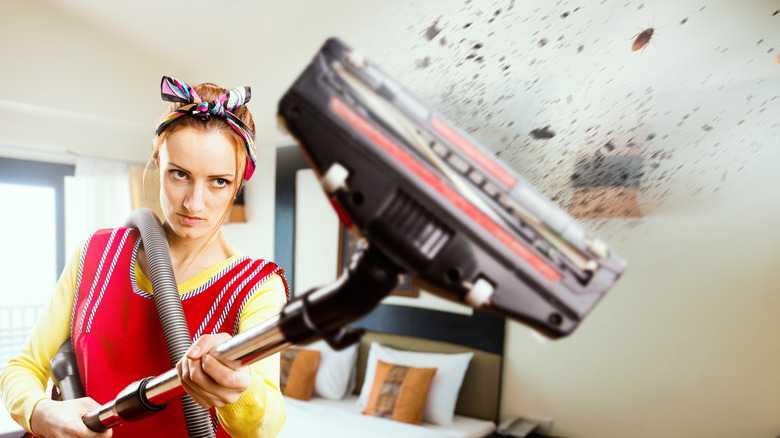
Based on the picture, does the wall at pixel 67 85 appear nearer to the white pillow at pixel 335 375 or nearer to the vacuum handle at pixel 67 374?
the white pillow at pixel 335 375

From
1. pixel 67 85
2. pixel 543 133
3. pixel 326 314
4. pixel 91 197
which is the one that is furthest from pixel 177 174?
pixel 91 197

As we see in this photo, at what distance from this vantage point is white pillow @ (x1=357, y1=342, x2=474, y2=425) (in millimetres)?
2975

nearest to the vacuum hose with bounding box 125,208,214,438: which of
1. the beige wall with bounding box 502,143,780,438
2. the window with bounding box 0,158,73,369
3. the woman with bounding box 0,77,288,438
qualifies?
the woman with bounding box 0,77,288,438

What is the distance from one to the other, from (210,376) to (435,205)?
15.2 inches

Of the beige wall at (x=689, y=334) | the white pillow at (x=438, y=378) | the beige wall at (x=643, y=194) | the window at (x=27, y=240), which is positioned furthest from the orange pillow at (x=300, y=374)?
the window at (x=27, y=240)

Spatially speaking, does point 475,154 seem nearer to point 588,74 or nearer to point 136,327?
point 136,327

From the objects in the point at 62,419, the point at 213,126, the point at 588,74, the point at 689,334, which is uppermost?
the point at 588,74

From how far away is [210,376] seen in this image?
618 mm

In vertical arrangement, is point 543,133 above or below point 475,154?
above

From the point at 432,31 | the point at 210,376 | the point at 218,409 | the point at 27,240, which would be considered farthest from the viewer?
the point at 27,240

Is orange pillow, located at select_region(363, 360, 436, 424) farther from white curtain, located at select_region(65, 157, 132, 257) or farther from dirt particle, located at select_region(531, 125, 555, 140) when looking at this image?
white curtain, located at select_region(65, 157, 132, 257)

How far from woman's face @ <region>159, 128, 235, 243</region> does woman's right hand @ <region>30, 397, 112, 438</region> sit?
0.36 metres

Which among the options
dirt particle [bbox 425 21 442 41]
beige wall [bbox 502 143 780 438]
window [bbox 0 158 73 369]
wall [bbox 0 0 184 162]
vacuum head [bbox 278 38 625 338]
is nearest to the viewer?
vacuum head [bbox 278 38 625 338]

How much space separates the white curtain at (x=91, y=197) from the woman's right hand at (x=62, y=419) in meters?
3.29
